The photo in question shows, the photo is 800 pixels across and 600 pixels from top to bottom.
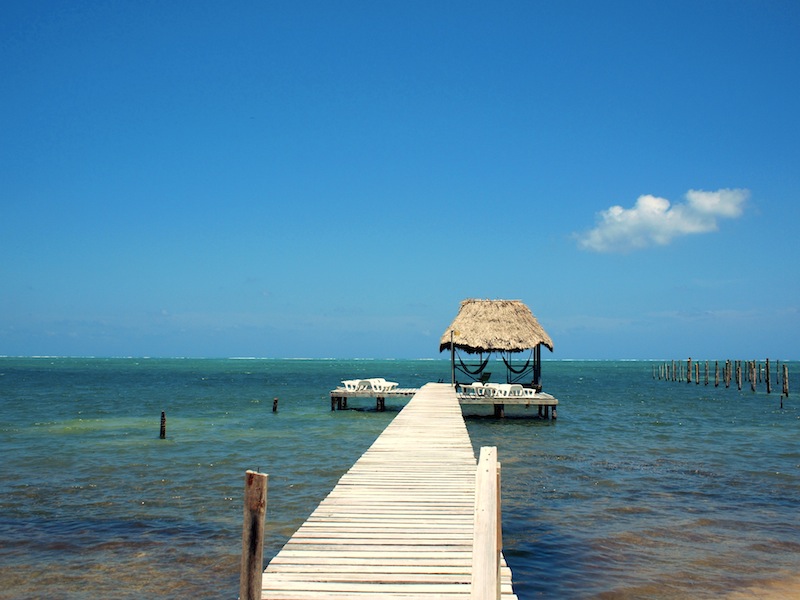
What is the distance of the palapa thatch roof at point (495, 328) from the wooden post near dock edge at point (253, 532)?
77.2 ft

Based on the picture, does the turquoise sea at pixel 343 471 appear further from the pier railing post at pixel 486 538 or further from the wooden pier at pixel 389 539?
the pier railing post at pixel 486 538

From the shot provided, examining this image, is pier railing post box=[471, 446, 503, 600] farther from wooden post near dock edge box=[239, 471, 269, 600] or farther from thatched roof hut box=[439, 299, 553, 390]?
thatched roof hut box=[439, 299, 553, 390]

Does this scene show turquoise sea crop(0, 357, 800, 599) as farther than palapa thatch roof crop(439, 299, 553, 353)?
No

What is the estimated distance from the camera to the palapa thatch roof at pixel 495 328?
28125 millimetres

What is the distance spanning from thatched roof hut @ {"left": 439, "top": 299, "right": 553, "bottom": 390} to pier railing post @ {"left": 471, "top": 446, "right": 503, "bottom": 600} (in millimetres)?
24236

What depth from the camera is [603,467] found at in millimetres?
15984

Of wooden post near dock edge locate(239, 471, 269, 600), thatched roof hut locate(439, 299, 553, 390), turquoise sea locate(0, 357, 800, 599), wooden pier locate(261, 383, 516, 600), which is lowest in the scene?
turquoise sea locate(0, 357, 800, 599)

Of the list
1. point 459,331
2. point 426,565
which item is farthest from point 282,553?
point 459,331

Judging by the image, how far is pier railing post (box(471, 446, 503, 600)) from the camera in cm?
340

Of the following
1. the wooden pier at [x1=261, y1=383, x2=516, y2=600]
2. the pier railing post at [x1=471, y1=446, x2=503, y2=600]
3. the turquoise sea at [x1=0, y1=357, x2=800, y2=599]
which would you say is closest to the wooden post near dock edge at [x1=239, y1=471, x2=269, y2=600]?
the wooden pier at [x1=261, y1=383, x2=516, y2=600]

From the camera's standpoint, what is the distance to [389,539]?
690 centimetres

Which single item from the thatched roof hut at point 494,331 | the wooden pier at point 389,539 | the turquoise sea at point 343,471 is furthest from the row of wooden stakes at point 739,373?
the wooden pier at point 389,539

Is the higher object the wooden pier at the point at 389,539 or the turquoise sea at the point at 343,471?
the wooden pier at the point at 389,539

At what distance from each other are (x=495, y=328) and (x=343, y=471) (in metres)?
14.8
